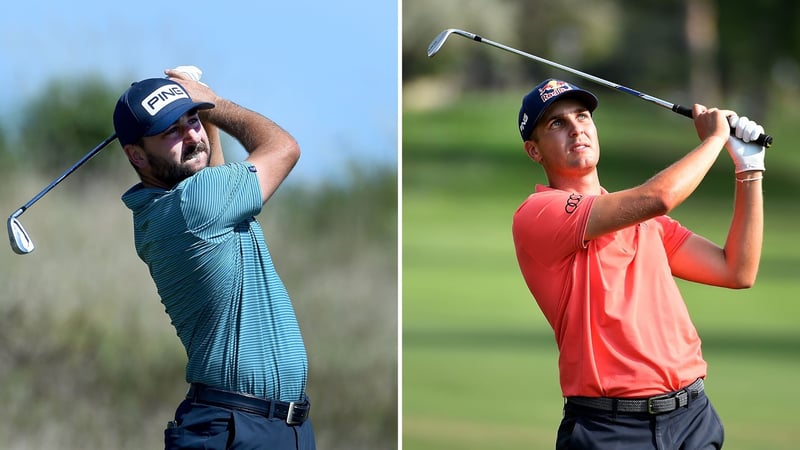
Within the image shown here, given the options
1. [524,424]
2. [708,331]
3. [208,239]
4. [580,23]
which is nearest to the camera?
[208,239]

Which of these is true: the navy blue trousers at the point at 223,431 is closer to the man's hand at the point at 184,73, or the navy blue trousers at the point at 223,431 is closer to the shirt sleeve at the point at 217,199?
the shirt sleeve at the point at 217,199

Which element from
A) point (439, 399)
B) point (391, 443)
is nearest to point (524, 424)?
point (439, 399)

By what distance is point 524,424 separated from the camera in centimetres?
827

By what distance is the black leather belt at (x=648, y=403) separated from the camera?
2.93 m

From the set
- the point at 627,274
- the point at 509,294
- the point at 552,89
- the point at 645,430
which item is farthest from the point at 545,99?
the point at 509,294

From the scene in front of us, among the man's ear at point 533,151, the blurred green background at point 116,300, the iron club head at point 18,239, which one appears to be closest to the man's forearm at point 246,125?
the iron club head at point 18,239

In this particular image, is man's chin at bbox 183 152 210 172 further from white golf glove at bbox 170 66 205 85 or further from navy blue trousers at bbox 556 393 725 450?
navy blue trousers at bbox 556 393 725 450

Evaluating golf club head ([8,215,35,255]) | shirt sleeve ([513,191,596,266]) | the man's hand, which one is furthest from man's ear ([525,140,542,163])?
golf club head ([8,215,35,255])

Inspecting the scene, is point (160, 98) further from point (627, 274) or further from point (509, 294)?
point (509, 294)

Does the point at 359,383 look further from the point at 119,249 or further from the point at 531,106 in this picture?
the point at 531,106

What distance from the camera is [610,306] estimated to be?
2.95 metres

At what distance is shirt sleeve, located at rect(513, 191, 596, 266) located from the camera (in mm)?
2992

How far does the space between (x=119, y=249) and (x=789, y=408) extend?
4.97m

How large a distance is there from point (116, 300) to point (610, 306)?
4135 mm
